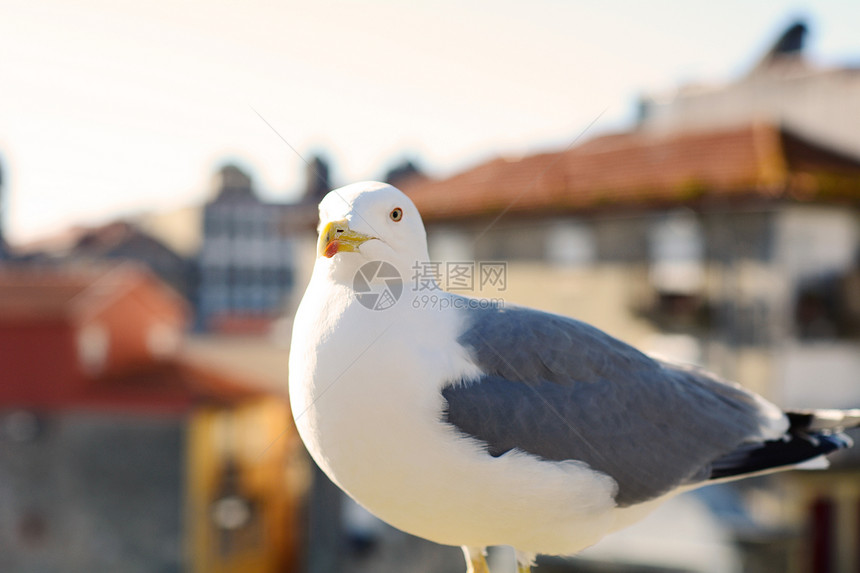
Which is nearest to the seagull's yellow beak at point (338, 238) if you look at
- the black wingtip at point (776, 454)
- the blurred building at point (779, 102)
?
the black wingtip at point (776, 454)

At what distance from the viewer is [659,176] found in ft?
34.2

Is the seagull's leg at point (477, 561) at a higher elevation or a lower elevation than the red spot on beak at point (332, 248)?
lower

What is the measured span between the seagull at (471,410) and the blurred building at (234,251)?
1180 inches

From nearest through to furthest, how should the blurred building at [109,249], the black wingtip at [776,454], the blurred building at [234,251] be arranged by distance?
the black wingtip at [776,454] < the blurred building at [109,249] < the blurred building at [234,251]

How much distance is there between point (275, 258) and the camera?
3438cm

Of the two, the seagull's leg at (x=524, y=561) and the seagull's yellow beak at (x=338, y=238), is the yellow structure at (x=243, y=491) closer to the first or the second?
the seagull's leg at (x=524, y=561)

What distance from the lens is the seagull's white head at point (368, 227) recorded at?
1372 millimetres

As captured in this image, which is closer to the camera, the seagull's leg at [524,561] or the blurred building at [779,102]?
the seagull's leg at [524,561]

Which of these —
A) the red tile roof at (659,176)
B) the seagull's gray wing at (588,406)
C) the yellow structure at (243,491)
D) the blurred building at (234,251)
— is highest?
the red tile roof at (659,176)

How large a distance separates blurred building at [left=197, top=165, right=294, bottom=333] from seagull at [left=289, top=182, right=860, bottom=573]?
1180 inches

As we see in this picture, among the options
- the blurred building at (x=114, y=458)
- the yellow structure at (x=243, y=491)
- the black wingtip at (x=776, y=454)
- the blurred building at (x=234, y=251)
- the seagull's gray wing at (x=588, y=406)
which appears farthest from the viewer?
the blurred building at (x=234, y=251)

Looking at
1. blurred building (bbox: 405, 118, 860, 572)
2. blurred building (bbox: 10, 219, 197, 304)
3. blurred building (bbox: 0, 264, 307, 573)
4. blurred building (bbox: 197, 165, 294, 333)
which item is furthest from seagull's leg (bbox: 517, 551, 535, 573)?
blurred building (bbox: 197, 165, 294, 333)

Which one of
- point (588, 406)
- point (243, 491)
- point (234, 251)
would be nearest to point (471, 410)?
point (588, 406)

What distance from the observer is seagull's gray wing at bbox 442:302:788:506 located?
4.66ft
